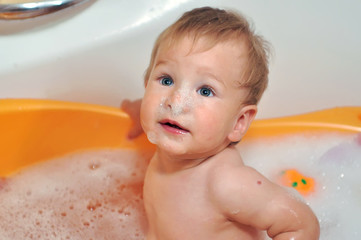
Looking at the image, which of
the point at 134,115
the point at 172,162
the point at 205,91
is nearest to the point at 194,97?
the point at 205,91

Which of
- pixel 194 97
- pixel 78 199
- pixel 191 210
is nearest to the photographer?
pixel 194 97

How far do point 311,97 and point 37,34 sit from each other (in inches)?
27.1

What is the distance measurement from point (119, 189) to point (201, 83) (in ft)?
1.52

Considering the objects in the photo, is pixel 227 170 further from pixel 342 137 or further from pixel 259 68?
pixel 342 137

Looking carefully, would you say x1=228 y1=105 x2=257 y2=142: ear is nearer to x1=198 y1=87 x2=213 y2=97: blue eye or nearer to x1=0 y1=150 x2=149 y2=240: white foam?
x1=198 y1=87 x2=213 y2=97: blue eye

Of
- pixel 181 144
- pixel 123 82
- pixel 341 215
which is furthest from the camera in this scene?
pixel 123 82

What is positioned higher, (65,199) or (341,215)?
(341,215)

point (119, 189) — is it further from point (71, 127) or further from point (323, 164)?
point (323, 164)

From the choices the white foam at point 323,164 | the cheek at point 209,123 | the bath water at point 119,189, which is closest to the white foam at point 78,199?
the bath water at point 119,189

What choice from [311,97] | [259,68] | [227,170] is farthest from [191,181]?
[311,97]

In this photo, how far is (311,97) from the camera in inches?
51.2

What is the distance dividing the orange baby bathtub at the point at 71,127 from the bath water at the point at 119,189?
23 millimetres

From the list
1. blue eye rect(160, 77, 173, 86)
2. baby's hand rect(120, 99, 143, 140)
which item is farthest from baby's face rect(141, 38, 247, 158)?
baby's hand rect(120, 99, 143, 140)

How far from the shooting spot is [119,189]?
46.6 inches
